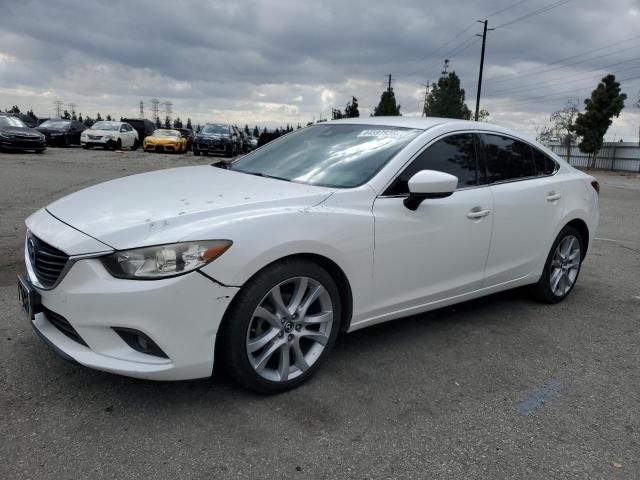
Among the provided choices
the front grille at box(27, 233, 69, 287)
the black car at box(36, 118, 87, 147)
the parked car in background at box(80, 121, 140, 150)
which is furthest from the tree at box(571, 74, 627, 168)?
the front grille at box(27, 233, 69, 287)

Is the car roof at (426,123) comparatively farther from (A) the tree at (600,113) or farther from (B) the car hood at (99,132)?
(A) the tree at (600,113)

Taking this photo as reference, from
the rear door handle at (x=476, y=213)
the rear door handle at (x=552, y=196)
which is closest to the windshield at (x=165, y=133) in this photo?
the rear door handle at (x=552, y=196)

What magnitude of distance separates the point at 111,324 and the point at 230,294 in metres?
0.55

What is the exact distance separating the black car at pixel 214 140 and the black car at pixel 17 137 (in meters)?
7.68

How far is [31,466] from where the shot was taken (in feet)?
7.50

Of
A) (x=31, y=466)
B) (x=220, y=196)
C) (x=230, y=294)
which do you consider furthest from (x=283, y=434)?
(x=220, y=196)

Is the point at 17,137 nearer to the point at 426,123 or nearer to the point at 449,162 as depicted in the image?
the point at 426,123

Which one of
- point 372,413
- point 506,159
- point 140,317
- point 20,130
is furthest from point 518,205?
point 20,130

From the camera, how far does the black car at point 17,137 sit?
19.2 meters

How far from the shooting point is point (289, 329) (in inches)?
116

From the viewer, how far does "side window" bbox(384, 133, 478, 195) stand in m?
3.43

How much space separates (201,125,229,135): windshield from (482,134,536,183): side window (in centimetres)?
2414

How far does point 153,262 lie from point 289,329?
2.76ft

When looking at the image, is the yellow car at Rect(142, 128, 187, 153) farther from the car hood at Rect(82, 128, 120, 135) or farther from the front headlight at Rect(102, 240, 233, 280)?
the front headlight at Rect(102, 240, 233, 280)
